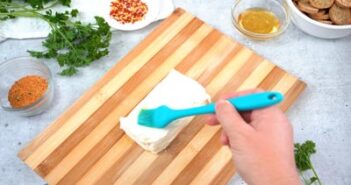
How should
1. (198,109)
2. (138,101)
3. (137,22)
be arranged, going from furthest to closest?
1. (137,22)
2. (138,101)
3. (198,109)

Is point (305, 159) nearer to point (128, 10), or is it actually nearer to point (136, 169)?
point (136, 169)

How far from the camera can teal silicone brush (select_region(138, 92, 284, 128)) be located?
72 cm

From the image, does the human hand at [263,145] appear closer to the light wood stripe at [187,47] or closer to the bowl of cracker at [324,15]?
the light wood stripe at [187,47]

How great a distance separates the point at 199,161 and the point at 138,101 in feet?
0.79

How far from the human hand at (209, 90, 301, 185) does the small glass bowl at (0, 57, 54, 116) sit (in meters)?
0.56

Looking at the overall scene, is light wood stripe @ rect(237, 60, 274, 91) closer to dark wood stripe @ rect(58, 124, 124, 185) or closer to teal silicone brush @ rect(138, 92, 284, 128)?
teal silicone brush @ rect(138, 92, 284, 128)

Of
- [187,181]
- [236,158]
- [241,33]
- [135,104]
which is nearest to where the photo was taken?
[236,158]


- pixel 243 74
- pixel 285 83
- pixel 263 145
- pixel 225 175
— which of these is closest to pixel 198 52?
pixel 243 74

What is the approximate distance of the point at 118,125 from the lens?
3.42 feet

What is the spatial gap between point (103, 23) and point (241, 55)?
0.42 meters

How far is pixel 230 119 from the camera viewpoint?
0.72m

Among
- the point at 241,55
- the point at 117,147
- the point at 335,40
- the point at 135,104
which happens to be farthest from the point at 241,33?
the point at 117,147

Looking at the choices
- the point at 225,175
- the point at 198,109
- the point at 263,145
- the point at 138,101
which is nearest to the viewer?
the point at 263,145

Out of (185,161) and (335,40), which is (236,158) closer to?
(185,161)
